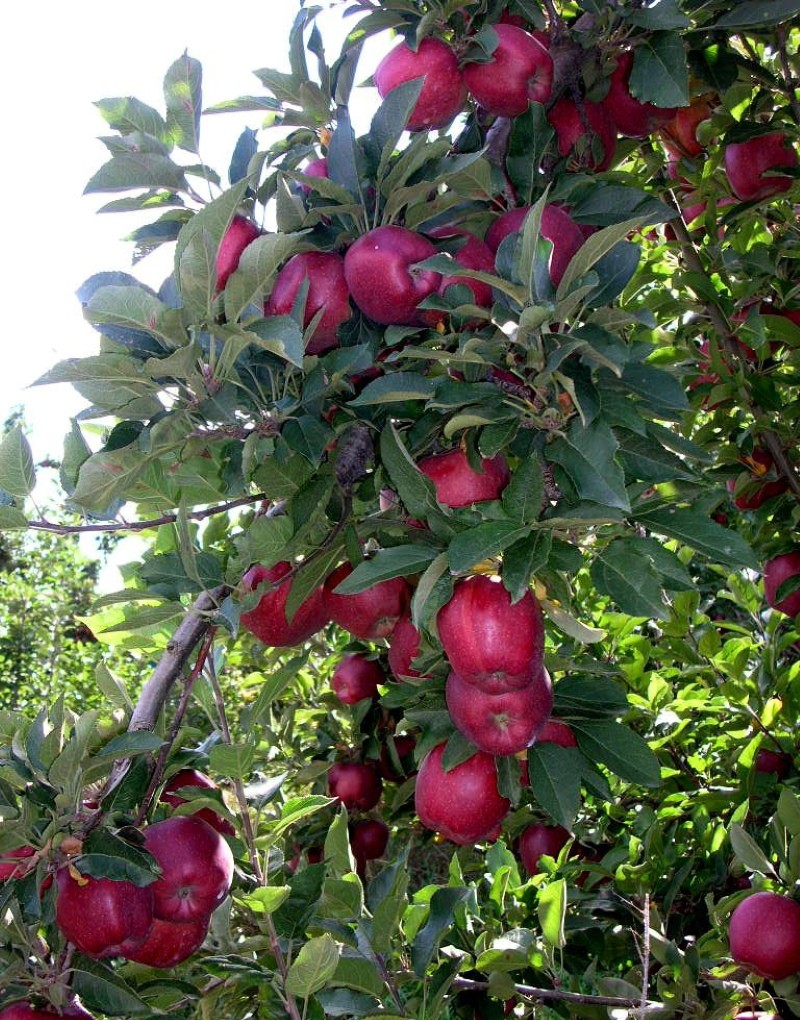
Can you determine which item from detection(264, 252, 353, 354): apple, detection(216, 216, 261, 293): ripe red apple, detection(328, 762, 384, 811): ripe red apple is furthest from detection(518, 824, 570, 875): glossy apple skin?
detection(216, 216, 261, 293): ripe red apple

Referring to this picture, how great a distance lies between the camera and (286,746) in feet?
7.95

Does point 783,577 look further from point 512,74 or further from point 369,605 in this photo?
point 512,74

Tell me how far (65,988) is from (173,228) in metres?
0.95

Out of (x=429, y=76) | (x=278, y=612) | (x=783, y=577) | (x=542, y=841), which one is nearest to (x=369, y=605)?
(x=278, y=612)

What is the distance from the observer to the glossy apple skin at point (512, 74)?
1292mm

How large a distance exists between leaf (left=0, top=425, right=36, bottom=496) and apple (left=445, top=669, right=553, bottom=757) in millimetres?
584

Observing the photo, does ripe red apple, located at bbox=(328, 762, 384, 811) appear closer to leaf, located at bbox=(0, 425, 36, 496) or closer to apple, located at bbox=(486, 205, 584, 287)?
leaf, located at bbox=(0, 425, 36, 496)

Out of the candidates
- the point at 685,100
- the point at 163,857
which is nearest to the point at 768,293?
the point at 685,100

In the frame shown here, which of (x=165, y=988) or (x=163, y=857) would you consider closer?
(x=163, y=857)

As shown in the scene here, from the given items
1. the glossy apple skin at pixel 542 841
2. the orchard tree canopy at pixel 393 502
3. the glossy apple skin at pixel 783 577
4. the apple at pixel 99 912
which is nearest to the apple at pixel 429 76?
the orchard tree canopy at pixel 393 502

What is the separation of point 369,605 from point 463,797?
28cm

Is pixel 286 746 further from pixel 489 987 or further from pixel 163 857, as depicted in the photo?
pixel 163 857

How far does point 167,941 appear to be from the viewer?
1200 millimetres

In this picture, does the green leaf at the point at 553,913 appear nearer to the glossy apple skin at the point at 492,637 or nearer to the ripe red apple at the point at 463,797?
the ripe red apple at the point at 463,797
